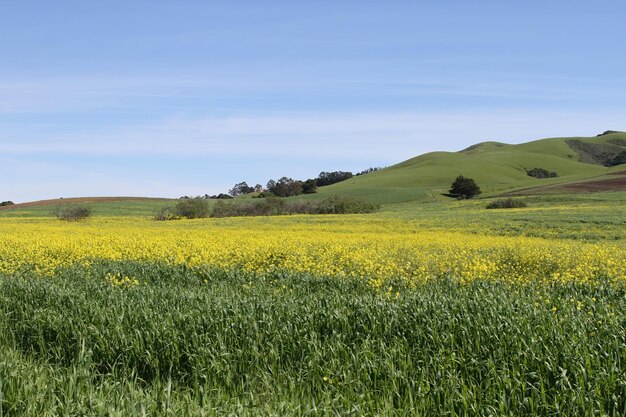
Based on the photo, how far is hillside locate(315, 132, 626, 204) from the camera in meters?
92.6

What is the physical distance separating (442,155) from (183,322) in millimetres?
148654

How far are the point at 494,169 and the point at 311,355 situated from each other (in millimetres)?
129395

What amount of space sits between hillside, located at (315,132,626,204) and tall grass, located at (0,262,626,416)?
213ft

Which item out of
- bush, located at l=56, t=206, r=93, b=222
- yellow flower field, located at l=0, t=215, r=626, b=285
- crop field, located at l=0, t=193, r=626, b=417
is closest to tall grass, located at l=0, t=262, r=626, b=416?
crop field, located at l=0, t=193, r=626, b=417

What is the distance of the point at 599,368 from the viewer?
589cm

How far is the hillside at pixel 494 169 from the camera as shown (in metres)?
92.6

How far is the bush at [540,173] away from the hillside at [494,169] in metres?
1.74

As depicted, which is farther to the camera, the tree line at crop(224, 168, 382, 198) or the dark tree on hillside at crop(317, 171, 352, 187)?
the dark tree on hillside at crop(317, 171, 352, 187)

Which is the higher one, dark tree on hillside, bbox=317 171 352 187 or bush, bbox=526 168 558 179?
dark tree on hillside, bbox=317 171 352 187

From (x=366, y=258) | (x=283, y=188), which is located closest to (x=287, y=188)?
(x=283, y=188)

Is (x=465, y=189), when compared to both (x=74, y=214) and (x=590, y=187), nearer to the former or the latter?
(x=590, y=187)

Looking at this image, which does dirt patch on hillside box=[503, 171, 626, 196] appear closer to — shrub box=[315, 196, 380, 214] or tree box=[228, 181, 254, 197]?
shrub box=[315, 196, 380, 214]

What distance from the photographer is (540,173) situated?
129125 mm

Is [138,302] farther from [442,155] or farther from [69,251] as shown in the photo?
[442,155]
